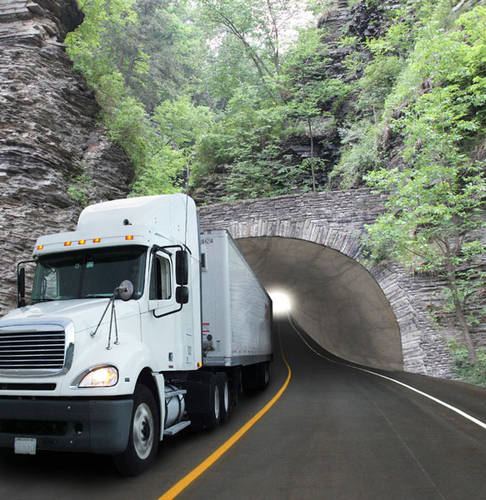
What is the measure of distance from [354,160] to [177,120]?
48.4 feet

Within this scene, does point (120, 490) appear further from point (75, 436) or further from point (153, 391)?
point (153, 391)

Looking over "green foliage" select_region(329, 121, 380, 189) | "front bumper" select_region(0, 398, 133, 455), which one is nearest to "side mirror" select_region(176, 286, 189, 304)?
"front bumper" select_region(0, 398, 133, 455)

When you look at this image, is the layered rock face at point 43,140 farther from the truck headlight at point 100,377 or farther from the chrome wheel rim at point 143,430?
the truck headlight at point 100,377

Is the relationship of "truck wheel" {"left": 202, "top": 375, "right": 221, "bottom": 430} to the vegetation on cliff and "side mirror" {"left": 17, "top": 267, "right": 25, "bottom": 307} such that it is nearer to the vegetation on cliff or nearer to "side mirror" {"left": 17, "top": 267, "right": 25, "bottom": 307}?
"side mirror" {"left": 17, "top": 267, "right": 25, "bottom": 307}

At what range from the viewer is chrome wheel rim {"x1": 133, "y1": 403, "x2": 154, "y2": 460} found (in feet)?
17.0

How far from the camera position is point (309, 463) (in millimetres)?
5547

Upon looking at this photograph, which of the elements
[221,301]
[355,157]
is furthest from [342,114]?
[221,301]

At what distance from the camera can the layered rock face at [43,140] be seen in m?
16.8

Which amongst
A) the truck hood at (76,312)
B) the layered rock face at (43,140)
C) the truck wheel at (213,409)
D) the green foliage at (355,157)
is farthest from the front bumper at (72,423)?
the green foliage at (355,157)

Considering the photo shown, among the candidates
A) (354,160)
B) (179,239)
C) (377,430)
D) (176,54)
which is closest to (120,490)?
(179,239)

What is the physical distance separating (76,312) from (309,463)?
3.32 meters

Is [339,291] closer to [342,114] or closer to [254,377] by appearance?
[254,377]

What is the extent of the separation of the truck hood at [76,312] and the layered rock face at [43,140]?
10.6 meters

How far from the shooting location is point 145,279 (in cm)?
593
